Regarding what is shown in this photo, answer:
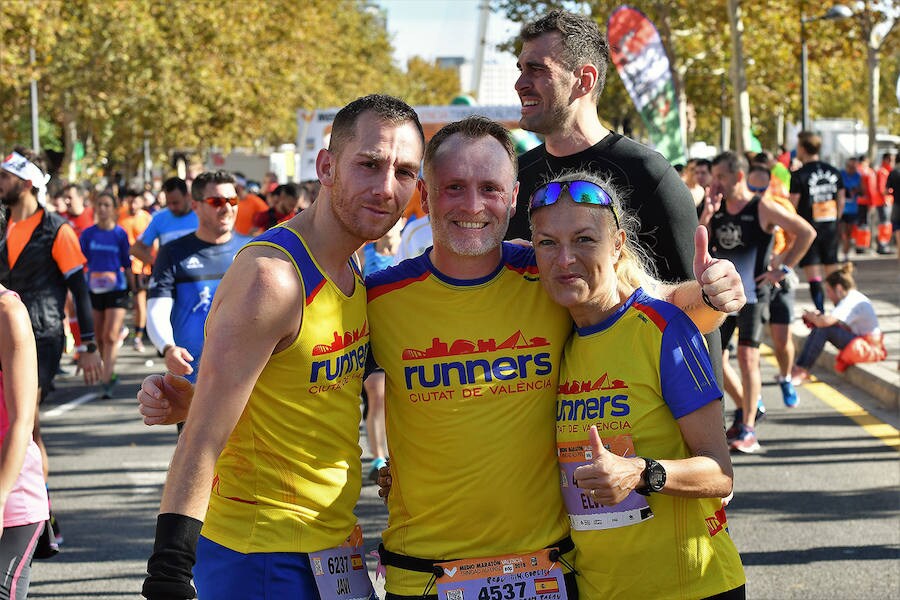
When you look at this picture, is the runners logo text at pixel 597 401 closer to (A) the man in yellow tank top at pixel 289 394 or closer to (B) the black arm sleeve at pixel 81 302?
(A) the man in yellow tank top at pixel 289 394

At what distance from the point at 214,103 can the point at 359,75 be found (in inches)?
1286

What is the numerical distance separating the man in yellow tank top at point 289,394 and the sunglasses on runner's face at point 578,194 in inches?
13.8

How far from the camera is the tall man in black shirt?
447cm

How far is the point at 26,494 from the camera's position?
455cm

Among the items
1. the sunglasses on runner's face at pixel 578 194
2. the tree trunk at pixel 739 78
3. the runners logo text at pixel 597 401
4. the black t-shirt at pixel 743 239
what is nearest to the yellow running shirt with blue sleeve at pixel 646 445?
the runners logo text at pixel 597 401

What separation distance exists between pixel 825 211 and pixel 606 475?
14.7 meters

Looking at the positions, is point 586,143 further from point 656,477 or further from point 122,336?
point 122,336

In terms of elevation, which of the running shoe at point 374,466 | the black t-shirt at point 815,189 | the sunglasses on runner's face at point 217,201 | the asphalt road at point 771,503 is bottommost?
A: the asphalt road at point 771,503

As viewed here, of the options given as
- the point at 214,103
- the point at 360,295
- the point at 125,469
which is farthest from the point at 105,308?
the point at 214,103

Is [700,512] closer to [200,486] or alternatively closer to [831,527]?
[200,486]

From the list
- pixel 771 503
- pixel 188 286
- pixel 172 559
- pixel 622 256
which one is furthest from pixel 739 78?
pixel 172 559

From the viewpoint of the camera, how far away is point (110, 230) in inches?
609

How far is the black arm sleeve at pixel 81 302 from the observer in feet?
28.7

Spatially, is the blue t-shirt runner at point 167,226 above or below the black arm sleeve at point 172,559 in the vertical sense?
above
